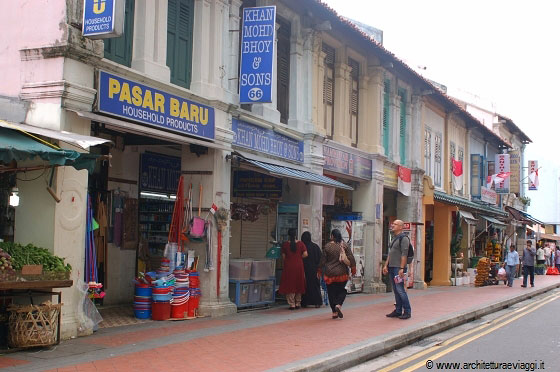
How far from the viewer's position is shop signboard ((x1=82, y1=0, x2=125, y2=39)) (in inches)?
345

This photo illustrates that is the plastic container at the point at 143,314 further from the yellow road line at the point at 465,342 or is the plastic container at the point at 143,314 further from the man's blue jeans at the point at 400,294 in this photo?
the yellow road line at the point at 465,342

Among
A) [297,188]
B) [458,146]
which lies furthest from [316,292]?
[458,146]

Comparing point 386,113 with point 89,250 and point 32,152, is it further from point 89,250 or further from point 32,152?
point 32,152

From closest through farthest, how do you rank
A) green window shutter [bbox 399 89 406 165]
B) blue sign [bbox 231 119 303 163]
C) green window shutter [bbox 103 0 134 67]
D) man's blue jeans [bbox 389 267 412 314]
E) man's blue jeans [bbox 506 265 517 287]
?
green window shutter [bbox 103 0 134 67] → man's blue jeans [bbox 389 267 412 314] → blue sign [bbox 231 119 303 163] → green window shutter [bbox 399 89 406 165] → man's blue jeans [bbox 506 265 517 287]

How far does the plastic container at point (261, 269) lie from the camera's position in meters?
13.6

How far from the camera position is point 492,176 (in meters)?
31.6

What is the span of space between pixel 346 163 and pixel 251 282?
5.65 metres

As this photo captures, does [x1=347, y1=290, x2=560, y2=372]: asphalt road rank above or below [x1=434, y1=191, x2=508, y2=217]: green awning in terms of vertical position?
below

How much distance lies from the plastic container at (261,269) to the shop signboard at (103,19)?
632cm

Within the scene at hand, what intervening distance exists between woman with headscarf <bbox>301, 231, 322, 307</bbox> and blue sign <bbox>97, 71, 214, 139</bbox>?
3639 millimetres

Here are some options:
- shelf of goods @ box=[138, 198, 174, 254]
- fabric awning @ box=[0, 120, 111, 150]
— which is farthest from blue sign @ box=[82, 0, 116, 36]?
shelf of goods @ box=[138, 198, 174, 254]

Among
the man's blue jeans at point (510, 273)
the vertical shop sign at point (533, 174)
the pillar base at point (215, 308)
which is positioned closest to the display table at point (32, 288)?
the pillar base at point (215, 308)

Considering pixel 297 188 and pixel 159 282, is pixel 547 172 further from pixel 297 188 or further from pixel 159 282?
pixel 159 282

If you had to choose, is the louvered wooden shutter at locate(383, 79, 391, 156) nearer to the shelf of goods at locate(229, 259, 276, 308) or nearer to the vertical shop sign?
the shelf of goods at locate(229, 259, 276, 308)
